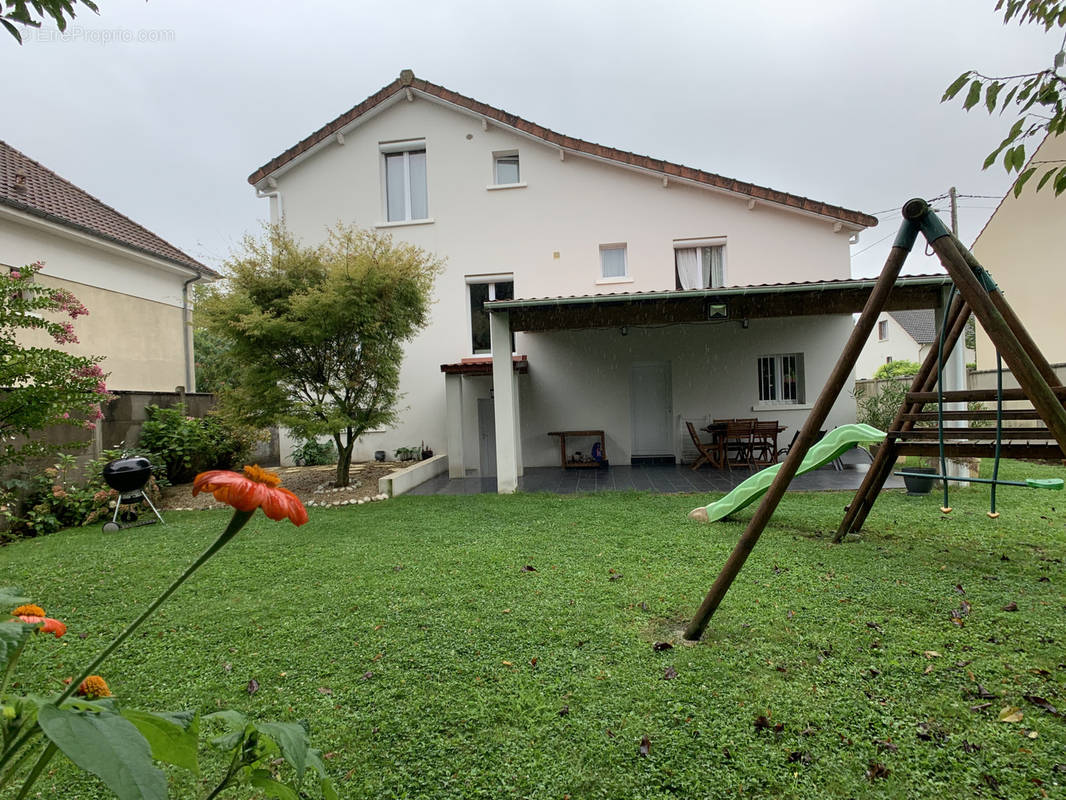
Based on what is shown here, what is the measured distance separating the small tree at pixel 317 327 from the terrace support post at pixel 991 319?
6.96 metres

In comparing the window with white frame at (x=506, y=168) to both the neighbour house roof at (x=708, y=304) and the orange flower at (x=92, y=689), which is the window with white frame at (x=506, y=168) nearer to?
the neighbour house roof at (x=708, y=304)

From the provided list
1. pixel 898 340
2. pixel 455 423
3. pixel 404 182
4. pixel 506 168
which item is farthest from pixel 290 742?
pixel 898 340

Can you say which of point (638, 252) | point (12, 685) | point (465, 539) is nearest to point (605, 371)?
point (638, 252)

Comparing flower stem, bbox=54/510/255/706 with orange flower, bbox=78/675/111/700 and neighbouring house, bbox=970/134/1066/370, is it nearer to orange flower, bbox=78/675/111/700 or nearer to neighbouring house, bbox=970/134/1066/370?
orange flower, bbox=78/675/111/700

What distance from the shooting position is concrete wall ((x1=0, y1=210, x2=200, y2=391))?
10633mm

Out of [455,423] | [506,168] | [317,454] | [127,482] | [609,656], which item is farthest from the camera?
[506,168]

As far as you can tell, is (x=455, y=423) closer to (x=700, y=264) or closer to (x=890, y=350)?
(x=700, y=264)

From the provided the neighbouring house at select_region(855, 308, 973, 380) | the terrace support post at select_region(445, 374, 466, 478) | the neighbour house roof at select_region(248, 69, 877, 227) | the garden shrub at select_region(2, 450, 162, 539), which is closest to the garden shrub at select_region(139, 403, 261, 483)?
the garden shrub at select_region(2, 450, 162, 539)

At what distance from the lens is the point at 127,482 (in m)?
6.95

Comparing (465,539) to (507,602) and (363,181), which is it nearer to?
(507,602)

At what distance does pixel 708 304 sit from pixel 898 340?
3018cm

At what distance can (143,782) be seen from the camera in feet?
2.19

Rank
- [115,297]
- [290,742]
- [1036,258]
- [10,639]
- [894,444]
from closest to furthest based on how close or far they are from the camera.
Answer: [10,639] → [290,742] → [894,444] → [115,297] → [1036,258]

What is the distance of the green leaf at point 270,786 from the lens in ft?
3.05
